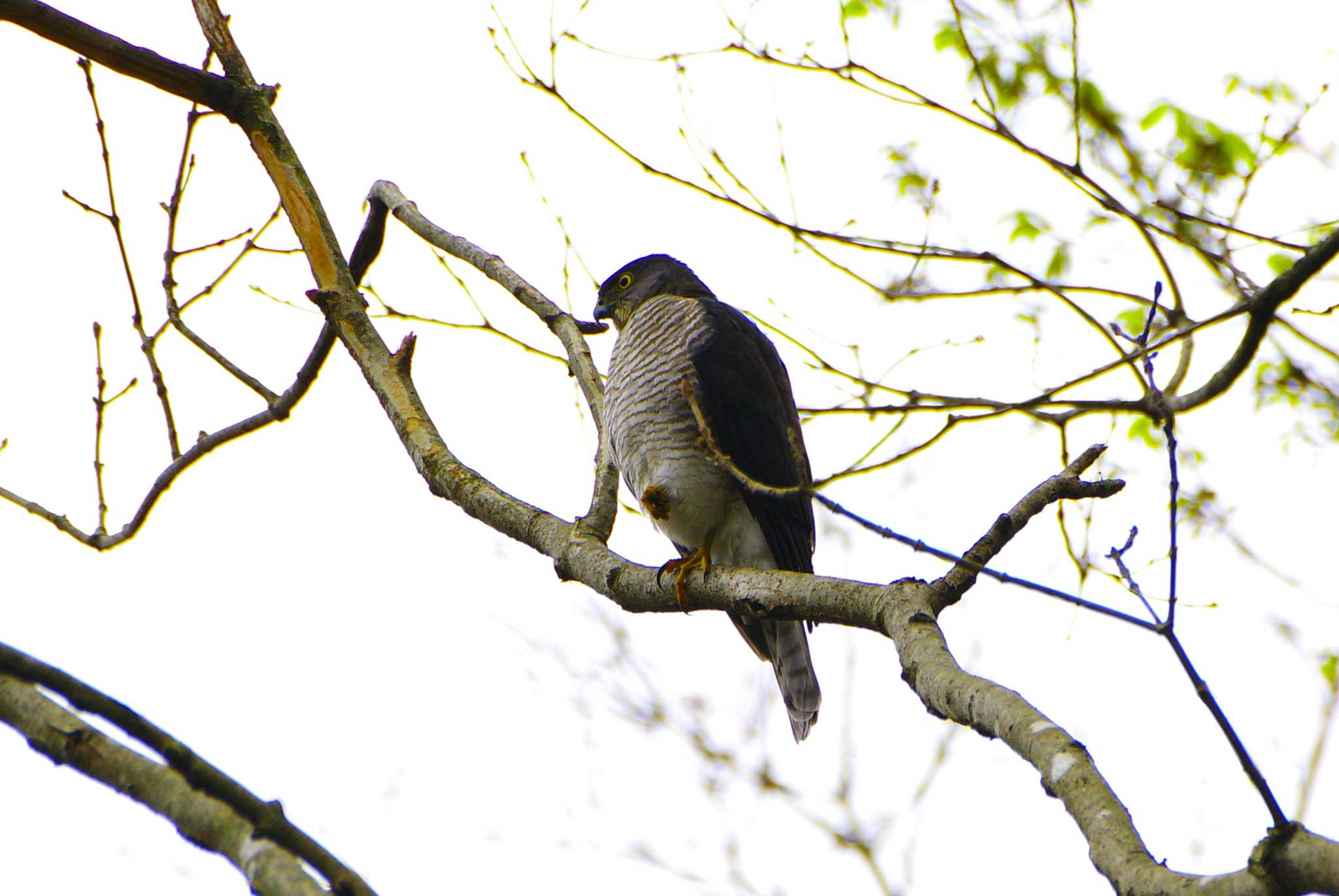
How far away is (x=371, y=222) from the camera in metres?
4.01

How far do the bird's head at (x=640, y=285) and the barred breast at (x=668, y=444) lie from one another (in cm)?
93

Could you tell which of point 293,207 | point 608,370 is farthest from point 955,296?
point 293,207

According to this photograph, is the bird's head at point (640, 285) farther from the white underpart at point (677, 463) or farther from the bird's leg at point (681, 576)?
the bird's leg at point (681, 576)

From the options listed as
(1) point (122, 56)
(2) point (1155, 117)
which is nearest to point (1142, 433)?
(2) point (1155, 117)

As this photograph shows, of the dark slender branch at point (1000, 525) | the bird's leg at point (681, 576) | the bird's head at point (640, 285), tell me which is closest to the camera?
the dark slender branch at point (1000, 525)

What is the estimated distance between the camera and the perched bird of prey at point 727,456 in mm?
4324

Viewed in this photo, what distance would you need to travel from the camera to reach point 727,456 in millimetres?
4344

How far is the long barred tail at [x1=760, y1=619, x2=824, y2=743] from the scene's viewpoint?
14.6 ft

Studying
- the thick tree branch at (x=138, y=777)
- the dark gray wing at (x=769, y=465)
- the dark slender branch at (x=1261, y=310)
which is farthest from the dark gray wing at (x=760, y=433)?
the thick tree branch at (x=138, y=777)

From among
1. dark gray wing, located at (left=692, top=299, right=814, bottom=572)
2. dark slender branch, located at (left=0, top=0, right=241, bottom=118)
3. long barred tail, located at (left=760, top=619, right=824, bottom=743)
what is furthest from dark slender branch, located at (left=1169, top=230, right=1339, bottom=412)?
dark slender branch, located at (left=0, top=0, right=241, bottom=118)

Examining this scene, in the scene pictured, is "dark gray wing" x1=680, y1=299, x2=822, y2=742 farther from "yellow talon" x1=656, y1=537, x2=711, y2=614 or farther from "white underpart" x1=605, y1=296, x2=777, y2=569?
"yellow talon" x1=656, y1=537, x2=711, y2=614

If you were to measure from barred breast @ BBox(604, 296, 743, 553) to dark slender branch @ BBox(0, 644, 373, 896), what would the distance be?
2.92 meters

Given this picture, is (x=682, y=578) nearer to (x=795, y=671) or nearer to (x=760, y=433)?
(x=760, y=433)

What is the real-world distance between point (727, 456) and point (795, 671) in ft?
3.00
